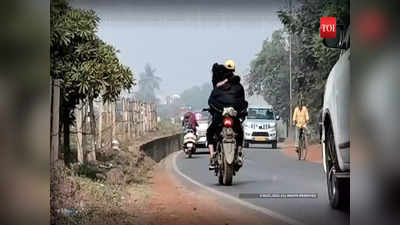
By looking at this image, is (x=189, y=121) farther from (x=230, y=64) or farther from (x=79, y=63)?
(x=79, y=63)

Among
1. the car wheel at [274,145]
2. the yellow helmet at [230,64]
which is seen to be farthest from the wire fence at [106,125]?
the car wheel at [274,145]

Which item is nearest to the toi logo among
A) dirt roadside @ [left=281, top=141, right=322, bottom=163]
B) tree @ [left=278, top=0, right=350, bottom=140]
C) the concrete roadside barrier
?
tree @ [left=278, top=0, right=350, bottom=140]

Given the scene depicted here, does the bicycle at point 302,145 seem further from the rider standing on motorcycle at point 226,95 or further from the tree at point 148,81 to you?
the tree at point 148,81

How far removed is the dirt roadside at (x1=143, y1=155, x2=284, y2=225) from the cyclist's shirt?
59cm

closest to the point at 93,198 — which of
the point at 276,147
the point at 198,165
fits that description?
the point at 198,165

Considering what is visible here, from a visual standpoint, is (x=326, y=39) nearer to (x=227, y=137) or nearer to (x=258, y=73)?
(x=258, y=73)

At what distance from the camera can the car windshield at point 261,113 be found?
3.40 metres

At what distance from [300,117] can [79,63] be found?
52.3 inches

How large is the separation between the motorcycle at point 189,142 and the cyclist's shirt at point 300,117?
615mm

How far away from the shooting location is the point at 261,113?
3416mm

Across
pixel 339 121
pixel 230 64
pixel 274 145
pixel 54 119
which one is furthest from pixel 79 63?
pixel 339 121

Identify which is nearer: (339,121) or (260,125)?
(339,121)
